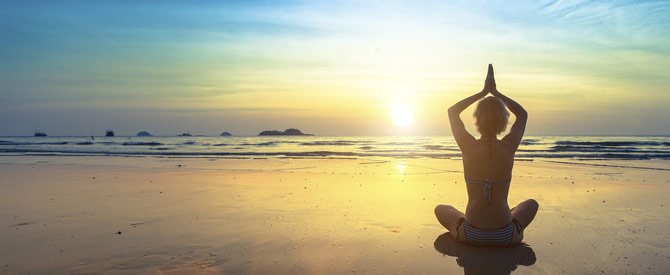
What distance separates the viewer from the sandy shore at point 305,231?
393 cm

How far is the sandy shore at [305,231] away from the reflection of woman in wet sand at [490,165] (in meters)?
0.22

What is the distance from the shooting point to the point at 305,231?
205 inches

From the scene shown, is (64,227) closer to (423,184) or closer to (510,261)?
(510,261)

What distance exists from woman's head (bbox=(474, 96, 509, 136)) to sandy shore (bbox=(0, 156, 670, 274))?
1.29 meters

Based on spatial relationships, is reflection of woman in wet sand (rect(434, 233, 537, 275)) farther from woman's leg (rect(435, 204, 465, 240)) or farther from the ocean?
the ocean

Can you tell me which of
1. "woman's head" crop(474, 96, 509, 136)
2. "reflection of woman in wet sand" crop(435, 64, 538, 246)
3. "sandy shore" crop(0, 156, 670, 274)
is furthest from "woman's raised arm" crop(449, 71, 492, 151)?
"sandy shore" crop(0, 156, 670, 274)

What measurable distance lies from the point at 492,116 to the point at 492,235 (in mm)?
1264

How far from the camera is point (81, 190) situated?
8695mm

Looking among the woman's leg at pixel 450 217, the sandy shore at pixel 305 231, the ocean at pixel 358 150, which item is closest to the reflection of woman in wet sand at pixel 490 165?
the woman's leg at pixel 450 217

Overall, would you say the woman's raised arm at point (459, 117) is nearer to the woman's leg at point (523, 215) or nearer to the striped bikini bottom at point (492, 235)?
the striped bikini bottom at point (492, 235)

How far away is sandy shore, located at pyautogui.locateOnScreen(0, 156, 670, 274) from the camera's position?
155 inches

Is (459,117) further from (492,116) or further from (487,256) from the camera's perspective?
(487,256)

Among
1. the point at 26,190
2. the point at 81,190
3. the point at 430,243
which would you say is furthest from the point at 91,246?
the point at 26,190

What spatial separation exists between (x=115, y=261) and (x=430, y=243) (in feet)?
10.8
